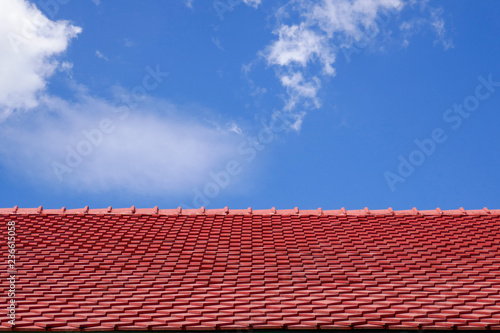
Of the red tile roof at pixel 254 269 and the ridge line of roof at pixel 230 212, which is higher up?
the ridge line of roof at pixel 230 212

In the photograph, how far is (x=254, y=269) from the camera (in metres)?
8.37

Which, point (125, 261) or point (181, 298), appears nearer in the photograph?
point (181, 298)

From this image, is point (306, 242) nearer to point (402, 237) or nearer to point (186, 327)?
point (402, 237)

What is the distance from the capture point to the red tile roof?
7.09 meters

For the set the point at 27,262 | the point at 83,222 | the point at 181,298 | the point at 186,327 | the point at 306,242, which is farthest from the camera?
the point at 83,222

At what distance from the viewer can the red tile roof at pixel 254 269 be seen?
7.09 meters

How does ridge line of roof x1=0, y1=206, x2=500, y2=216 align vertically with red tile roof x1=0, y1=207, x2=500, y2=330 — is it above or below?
above

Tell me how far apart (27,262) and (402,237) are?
6285mm

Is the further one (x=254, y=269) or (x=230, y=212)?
(x=230, y=212)

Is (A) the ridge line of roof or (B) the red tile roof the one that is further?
(A) the ridge line of roof

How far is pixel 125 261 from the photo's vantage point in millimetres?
8633

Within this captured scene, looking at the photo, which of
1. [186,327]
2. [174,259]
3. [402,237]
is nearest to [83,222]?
[174,259]

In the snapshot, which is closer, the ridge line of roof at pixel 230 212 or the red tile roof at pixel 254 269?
the red tile roof at pixel 254 269

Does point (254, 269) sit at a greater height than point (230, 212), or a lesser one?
lesser
